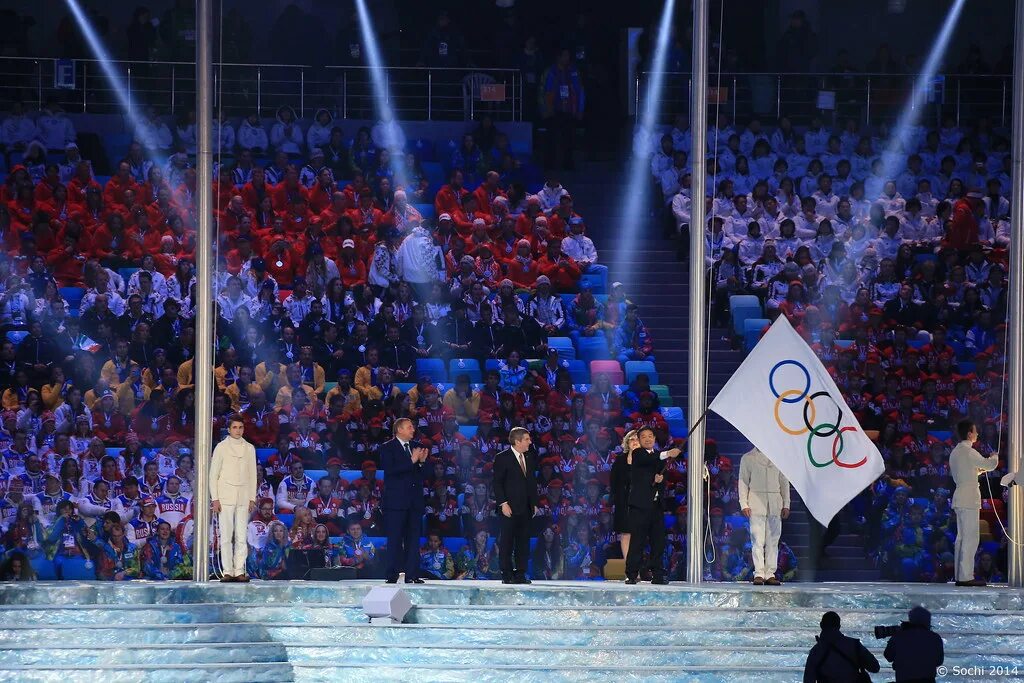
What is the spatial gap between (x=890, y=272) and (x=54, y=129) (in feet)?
32.8

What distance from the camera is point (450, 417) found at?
19.6 meters

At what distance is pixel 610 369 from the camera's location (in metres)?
20.6

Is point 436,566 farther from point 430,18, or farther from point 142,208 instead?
point 430,18

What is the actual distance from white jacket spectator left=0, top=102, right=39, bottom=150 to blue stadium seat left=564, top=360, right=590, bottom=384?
7.28 meters

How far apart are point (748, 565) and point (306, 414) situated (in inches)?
187

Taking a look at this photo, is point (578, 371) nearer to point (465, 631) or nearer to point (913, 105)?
point (465, 631)

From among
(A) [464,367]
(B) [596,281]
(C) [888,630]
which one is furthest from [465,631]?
(B) [596,281]

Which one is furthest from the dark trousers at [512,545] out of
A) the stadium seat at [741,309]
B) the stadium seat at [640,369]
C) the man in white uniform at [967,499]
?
the stadium seat at [741,309]

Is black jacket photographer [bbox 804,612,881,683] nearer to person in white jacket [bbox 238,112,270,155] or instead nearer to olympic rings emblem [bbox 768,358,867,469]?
olympic rings emblem [bbox 768,358,867,469]

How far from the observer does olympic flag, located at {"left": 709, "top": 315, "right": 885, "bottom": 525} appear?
52.8 ft

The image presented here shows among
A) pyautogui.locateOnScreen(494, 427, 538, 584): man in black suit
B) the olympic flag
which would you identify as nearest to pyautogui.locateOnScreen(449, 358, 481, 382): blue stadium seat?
pyautogui.locateOnScreen(494, 427, 538, 584): man in black suit

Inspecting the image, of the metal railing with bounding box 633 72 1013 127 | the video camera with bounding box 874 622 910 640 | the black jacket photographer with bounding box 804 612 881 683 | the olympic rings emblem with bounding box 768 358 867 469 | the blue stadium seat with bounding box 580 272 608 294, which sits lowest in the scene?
the black jacket photographer with bounding box 804 612 881 683

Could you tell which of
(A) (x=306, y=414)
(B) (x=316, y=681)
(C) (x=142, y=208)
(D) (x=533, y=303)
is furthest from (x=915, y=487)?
(C) (x=142, y=208)

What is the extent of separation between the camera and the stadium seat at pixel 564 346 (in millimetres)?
20672
